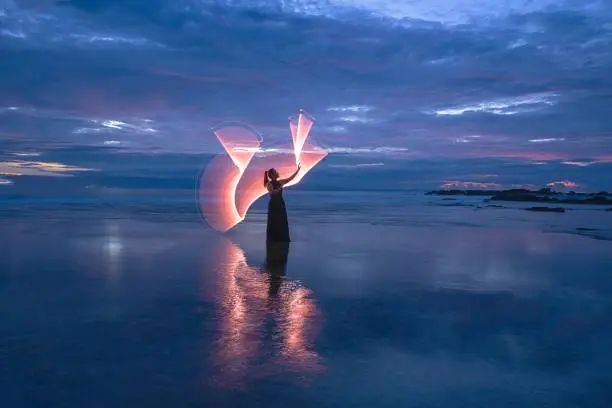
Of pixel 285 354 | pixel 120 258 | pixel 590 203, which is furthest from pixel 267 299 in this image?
pixel 590 203

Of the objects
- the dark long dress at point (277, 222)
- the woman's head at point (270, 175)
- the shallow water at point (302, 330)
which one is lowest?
the shallow water at point (302, 330)

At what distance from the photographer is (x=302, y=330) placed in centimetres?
933

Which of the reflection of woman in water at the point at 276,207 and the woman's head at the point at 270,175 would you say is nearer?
the reflection of woman in water at the point at 276,207

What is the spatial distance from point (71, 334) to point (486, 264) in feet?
40.9

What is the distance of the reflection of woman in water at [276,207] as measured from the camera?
21.0 metres

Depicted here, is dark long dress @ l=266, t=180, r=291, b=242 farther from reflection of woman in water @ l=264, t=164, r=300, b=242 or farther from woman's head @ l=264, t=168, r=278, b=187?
woman's head @ l=264, t=168, r=278, b=187

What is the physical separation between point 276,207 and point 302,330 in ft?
40.5

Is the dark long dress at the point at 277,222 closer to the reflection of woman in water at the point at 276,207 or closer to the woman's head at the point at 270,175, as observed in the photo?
the reflection of woman in water at the point at 276,207

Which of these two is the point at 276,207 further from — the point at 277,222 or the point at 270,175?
the point at 270,175

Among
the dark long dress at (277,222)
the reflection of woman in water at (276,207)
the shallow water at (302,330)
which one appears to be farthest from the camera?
the dark long dress at (277,222)

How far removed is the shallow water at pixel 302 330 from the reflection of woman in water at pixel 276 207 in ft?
9.81

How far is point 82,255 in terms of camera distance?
18.2 meters

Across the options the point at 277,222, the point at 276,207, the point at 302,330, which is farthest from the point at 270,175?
the point at 302,330

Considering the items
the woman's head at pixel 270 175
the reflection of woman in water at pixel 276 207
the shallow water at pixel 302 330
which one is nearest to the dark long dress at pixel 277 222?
the reflection of woman in water at pixel 276 207
